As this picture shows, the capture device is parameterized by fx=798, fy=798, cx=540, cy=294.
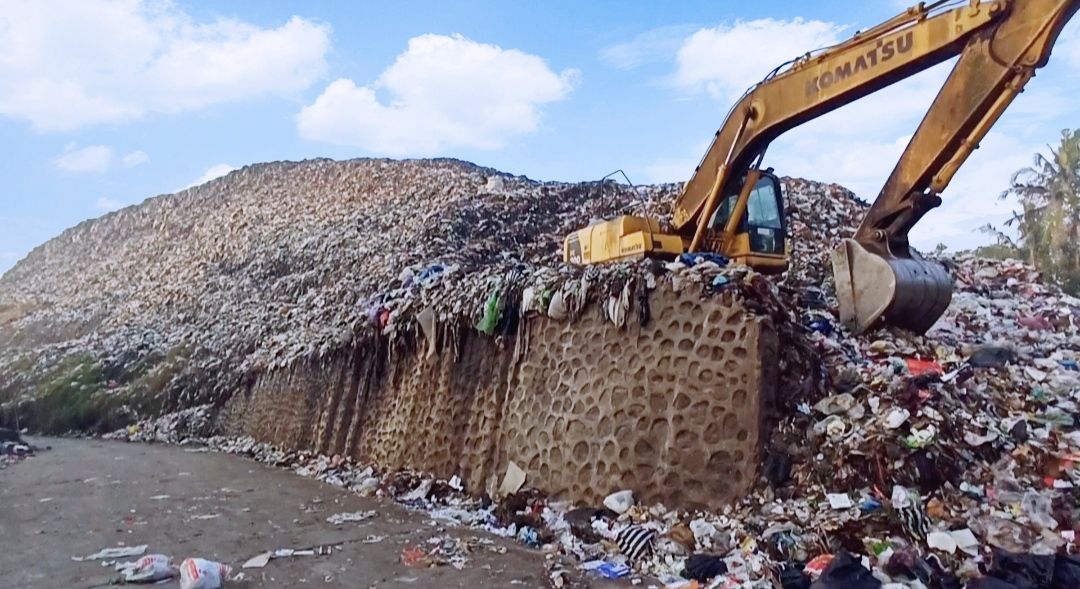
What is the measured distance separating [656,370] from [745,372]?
0.74 meters

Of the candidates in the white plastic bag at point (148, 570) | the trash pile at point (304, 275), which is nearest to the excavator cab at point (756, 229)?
the trash pile at point (304, 275)

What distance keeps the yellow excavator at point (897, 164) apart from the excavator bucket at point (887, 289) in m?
0.01

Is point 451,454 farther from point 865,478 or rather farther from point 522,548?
point 865,478

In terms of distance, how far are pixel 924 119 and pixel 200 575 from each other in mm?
5674

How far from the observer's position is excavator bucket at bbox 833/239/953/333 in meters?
6.19

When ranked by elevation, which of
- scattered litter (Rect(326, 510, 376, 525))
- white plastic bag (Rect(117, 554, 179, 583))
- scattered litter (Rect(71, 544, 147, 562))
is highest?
white plastic bag (Rect(117, 554, 179, 583))

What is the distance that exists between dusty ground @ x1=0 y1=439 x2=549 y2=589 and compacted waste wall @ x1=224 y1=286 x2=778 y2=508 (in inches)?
33.7

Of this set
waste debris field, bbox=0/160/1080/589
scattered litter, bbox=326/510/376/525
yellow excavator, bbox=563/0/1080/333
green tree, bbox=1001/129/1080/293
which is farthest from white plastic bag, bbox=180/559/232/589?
green tree, bbox=1001/129/1080/293

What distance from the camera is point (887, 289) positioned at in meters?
6.21

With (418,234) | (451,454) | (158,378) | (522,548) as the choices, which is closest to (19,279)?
(158,378)

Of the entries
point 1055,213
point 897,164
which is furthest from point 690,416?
point 1055,213

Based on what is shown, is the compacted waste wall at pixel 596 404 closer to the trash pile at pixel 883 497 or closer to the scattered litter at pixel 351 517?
the trash pile at pixel 883 497

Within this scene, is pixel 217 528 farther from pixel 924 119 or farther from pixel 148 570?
pixel 924 119

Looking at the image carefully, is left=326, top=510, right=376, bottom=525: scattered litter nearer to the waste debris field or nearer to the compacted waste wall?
the waste debris field
